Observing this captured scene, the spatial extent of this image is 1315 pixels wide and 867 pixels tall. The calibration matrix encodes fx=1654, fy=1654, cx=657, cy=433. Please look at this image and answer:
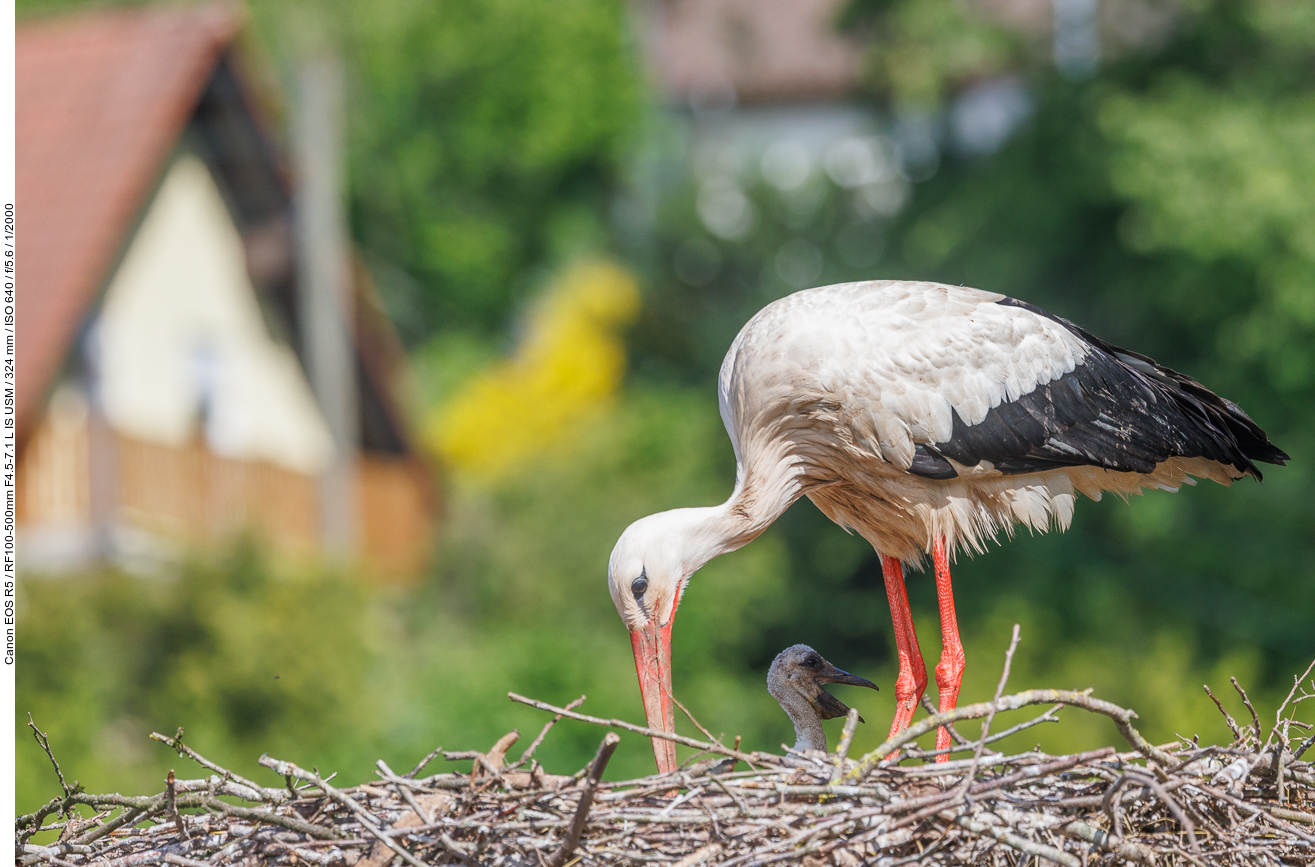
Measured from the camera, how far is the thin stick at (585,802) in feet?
11.5

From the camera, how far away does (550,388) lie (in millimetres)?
26000

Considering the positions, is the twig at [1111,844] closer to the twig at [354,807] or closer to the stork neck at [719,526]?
the stork neck at [719,526]

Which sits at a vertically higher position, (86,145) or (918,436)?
(86,145)

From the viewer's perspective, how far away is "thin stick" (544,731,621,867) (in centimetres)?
352

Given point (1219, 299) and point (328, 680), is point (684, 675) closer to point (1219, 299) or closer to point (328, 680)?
point (328, 680)

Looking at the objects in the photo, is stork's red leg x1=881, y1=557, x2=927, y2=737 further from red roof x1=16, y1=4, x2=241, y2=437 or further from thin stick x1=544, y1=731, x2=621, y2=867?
red roof x1=16, y1=4, x2=241, y2=437

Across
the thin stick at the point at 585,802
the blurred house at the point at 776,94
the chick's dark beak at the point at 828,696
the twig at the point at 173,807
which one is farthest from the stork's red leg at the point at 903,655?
the blurred house at the point at 776,94

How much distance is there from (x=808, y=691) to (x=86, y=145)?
12.1 metres

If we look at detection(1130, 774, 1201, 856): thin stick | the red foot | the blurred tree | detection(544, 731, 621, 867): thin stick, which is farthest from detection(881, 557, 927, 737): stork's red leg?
the blurred tree

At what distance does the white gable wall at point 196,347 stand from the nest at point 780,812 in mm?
11078

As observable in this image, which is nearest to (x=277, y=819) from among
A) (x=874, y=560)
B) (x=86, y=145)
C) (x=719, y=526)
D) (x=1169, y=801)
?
(x=719, y=526)

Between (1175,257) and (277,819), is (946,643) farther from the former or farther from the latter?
(1175,257)

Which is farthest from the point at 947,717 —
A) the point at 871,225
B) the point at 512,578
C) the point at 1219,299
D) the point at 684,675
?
the point at 871,225

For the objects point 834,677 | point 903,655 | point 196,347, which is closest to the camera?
point 834,677
